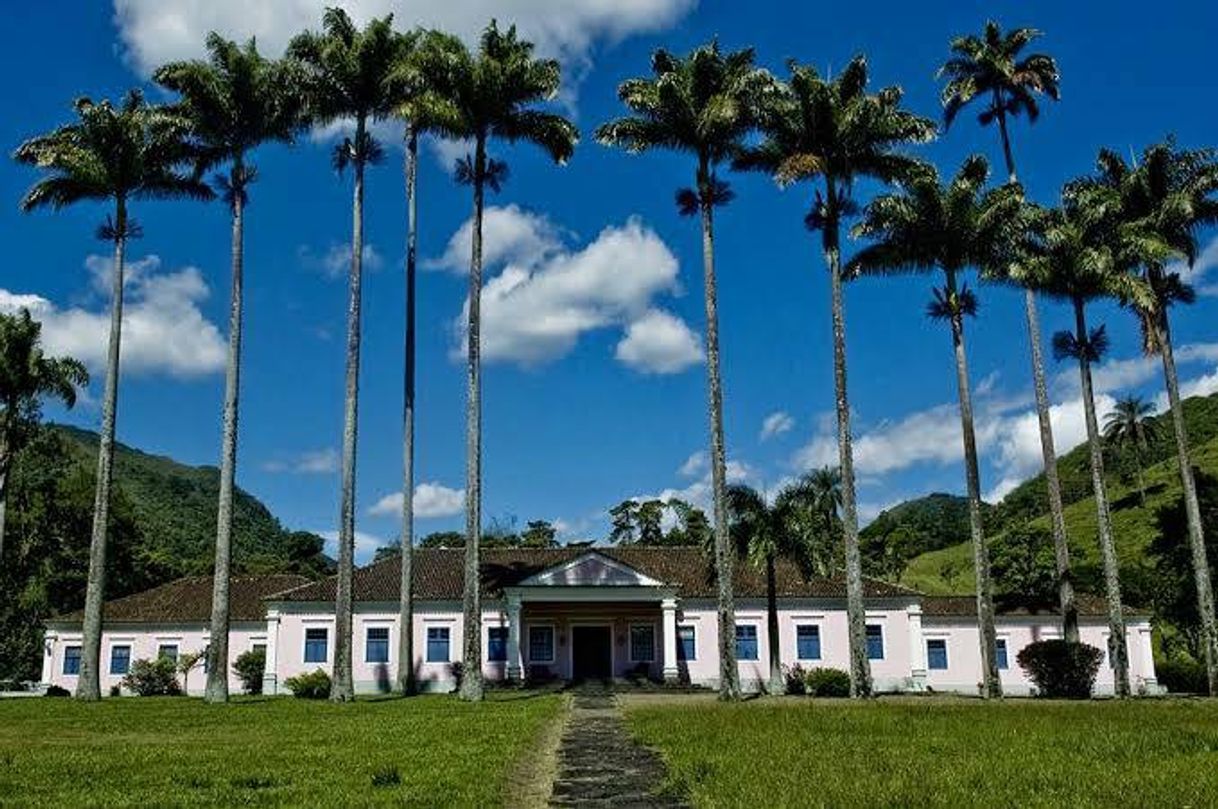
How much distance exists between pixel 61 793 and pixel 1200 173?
3303 centimetres

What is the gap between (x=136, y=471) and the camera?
12006 centimetres

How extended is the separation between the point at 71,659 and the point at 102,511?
50.3 ft

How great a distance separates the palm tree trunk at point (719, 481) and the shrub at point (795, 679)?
8.81 metres

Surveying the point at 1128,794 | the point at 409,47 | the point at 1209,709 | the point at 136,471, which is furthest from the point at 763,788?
the point at 136,471

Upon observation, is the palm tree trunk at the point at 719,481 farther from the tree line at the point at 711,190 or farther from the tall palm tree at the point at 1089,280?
the tall palm tree at the point at 1089,280

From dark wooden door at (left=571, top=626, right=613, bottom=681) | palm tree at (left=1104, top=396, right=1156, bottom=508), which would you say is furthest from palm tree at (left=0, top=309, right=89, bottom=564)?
palm tree at (left=1104, top=396, right=1156, bottom=508)

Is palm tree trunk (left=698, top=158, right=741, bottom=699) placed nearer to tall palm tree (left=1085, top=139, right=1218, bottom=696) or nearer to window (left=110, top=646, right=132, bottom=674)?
tall palm tree (left=1085, top=139, right=1218, bottom=696)

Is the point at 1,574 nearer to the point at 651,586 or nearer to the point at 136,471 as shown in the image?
the point at 651,586

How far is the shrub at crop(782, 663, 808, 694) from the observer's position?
114 ft

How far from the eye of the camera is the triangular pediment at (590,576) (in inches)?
1419

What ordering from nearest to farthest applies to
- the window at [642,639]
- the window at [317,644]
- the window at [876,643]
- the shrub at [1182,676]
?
the shrub at [1182,676], the window at [317,644], the window at [876,643], the window at [642,639]

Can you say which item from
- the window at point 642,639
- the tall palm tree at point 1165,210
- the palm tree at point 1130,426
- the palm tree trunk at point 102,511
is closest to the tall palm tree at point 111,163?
the palm tree trunk at point 102,511

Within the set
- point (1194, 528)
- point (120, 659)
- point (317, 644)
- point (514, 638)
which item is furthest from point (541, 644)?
point (1194, 528)

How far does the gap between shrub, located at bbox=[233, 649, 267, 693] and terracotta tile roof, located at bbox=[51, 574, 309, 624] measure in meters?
2.31
